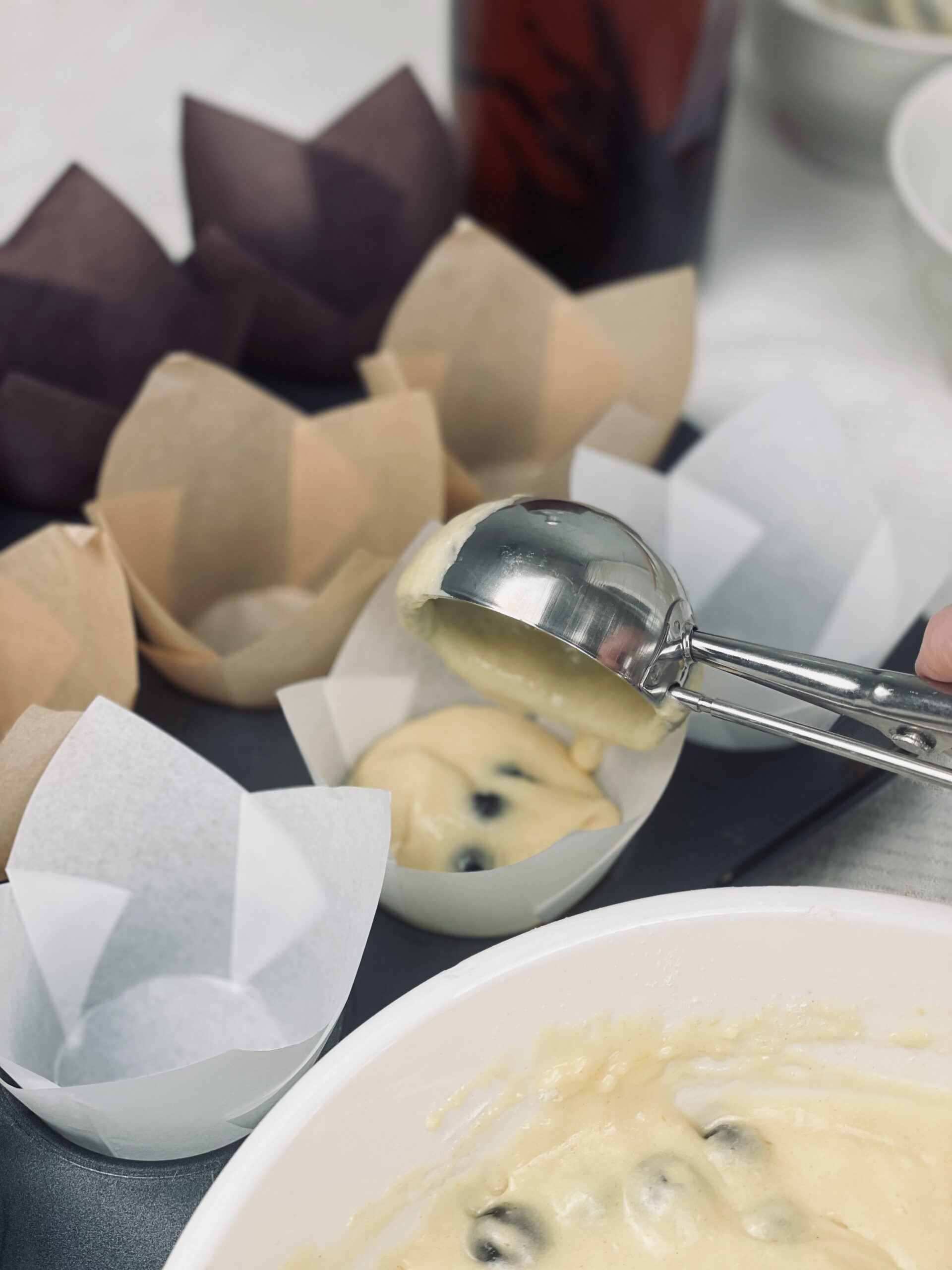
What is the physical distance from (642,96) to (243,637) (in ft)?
1.31

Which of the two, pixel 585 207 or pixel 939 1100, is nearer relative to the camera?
pixel 939 1100

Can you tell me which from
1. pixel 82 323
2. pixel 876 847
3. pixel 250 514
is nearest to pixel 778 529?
pixel 876 847

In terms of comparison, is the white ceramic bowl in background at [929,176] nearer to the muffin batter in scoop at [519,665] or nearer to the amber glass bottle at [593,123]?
the amber glass bottle at [593,123]

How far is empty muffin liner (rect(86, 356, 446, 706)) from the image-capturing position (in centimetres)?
57

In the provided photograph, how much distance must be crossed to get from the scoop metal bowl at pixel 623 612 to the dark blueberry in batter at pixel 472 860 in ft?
0.34

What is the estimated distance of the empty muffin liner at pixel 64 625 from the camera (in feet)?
1.73

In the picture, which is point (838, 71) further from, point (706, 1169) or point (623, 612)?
point (706, 1169)

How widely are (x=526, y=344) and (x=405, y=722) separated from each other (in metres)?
0.25

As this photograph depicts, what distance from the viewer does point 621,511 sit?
60 centimetres

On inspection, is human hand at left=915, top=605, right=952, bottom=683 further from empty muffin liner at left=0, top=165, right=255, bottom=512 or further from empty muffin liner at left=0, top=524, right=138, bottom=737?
empty muffin liner at left=0, top=165, right=255, bottom=512

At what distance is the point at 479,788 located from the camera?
543 millimetres

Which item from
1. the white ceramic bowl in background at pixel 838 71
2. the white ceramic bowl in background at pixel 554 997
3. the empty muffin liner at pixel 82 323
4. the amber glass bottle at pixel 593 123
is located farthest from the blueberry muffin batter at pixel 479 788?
the white ceramic bowl in background at pixel 838 71

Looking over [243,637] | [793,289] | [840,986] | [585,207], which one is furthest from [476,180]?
[840,986]

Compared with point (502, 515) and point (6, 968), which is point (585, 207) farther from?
point (6, 968)
